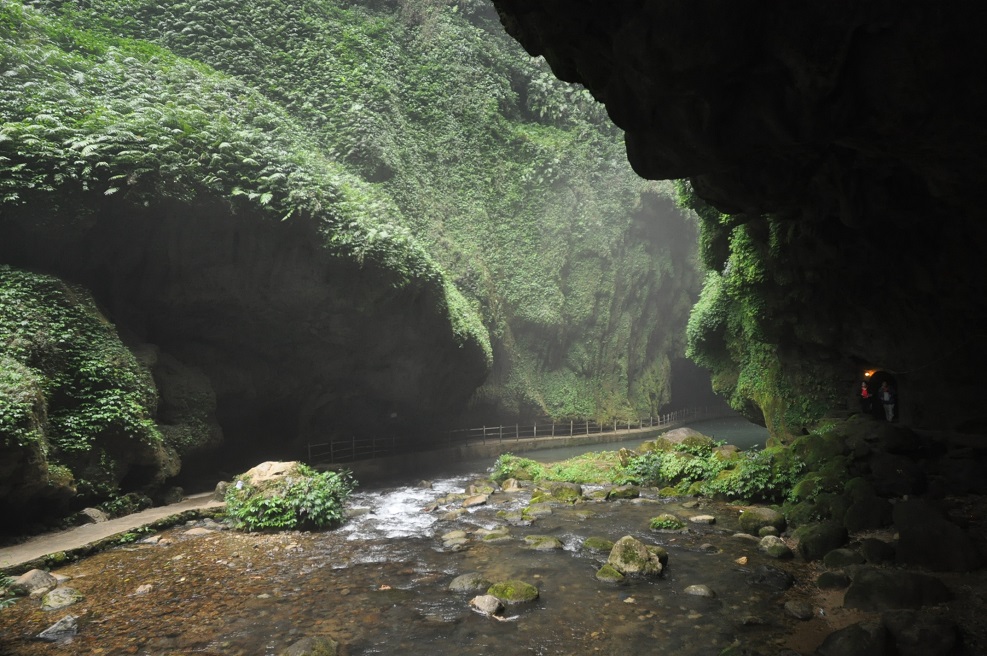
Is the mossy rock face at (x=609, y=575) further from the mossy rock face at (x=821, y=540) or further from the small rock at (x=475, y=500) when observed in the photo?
the small rock at (x=475, y=500)

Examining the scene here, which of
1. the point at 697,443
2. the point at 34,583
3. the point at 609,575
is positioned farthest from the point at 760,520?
the point at 34,583

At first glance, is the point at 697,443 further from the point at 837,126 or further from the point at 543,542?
the point at 837,126

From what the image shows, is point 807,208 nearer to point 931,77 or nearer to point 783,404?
point 931,77

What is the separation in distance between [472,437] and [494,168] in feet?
49.5

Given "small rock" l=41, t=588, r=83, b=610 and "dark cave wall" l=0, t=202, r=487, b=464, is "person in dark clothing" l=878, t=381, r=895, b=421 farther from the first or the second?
"small rock" l=41, t=588, r=83, b=610

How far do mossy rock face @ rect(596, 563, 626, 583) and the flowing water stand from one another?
168 millimetres

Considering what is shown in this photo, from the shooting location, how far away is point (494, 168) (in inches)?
1246

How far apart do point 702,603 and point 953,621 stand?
2740mm

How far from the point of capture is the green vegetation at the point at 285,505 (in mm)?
12008

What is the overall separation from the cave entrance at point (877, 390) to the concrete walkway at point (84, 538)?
16480mm

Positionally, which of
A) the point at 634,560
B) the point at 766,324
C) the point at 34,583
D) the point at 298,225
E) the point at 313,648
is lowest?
the point at 634,560

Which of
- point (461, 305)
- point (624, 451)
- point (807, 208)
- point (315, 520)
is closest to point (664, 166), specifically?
point (807, 208)

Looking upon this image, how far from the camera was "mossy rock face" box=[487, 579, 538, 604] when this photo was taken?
25.9 feet

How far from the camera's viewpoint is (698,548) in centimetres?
992
